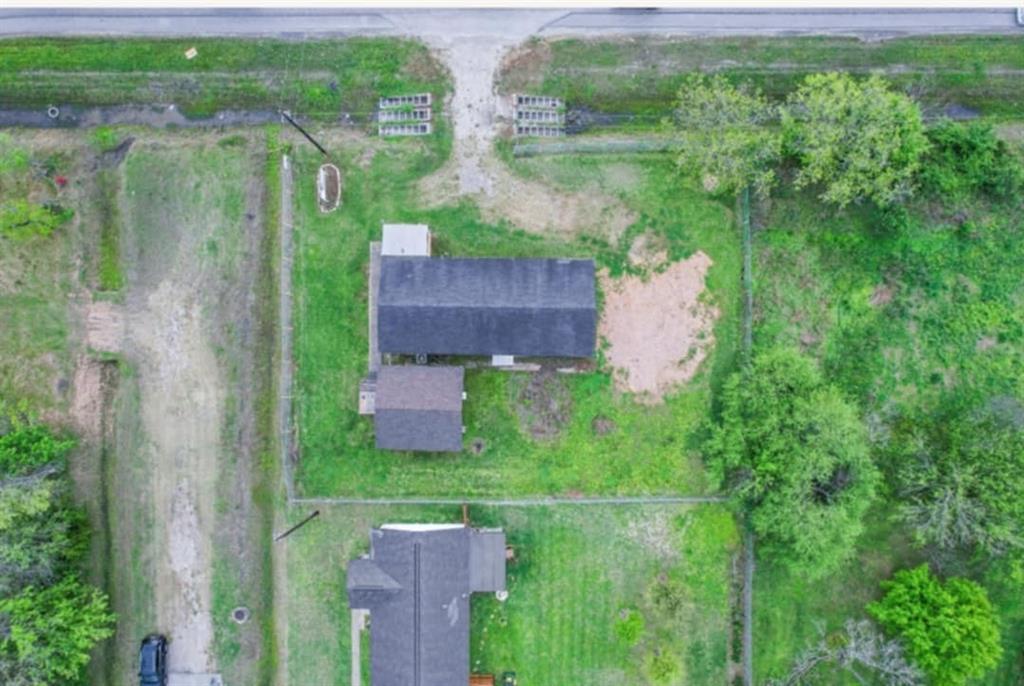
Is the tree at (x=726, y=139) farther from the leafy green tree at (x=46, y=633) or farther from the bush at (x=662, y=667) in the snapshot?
the leafy green tree at (x=46, y=633)

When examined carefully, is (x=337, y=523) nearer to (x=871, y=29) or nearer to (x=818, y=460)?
(x=818, y=460)

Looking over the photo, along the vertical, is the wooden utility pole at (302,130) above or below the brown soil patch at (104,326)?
above

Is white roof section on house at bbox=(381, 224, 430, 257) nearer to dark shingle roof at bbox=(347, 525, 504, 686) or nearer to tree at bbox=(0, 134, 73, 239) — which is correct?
dark shingle roof at bbox=(347, 525, 504, 686)

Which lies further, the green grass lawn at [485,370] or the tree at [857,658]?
the green grass lawn at [485,370]

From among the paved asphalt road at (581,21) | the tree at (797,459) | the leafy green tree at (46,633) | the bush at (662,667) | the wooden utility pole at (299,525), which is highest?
the paved asphalt road at (581,21)

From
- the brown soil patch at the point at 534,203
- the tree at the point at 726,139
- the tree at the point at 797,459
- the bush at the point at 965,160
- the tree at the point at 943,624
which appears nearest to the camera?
the tree at the point at 943,624

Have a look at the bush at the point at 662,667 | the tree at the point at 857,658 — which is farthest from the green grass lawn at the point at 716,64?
the bush at the point at 662,667

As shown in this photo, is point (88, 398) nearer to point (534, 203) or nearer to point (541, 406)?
point (541, 406)

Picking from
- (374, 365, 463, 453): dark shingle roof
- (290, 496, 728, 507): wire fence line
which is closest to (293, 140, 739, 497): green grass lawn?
(290, 496, 728, 507): wire fence line
